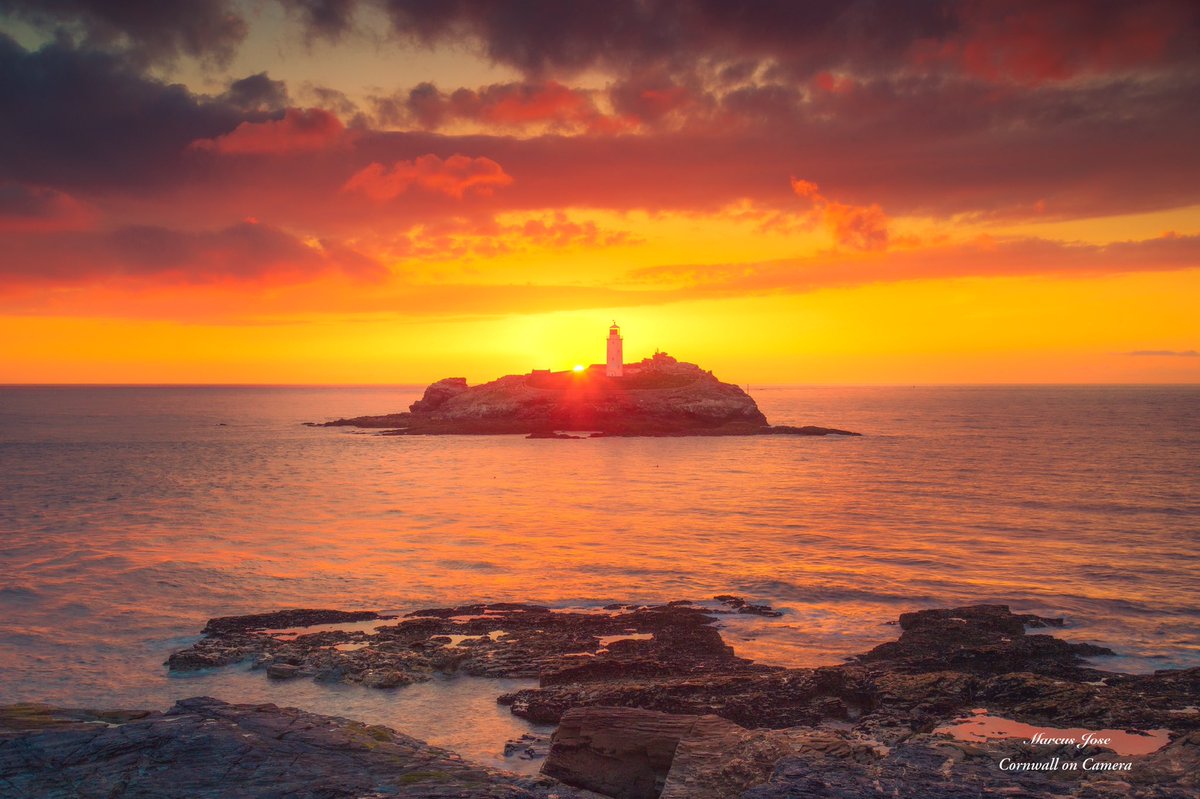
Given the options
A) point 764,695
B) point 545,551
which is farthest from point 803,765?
point 545,551

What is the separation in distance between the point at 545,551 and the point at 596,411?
78.9 m

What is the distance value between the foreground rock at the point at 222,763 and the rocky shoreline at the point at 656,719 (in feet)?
0.10

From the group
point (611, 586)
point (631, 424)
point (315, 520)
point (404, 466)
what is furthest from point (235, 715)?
point (631, 424)

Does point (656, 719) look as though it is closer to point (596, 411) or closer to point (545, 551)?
point (545, 551)

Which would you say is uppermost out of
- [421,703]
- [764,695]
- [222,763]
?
[222,763]

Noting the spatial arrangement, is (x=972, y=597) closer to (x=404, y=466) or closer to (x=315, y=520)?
(x=315, y=520)

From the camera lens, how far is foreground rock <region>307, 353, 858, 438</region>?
106 metres

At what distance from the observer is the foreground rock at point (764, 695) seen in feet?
30.5

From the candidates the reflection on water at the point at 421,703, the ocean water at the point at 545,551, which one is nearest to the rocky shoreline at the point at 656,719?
the reflection on water at the point at 421,703

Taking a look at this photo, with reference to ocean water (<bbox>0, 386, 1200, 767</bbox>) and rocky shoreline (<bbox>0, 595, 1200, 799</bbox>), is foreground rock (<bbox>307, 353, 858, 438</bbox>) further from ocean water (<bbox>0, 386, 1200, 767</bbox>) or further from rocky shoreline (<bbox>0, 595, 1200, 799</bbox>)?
rocky shoreline (<bbox>0, 595, 1200, 799</bbox>)

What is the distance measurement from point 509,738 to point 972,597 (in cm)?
1584

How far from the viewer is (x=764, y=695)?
1447 centimetres

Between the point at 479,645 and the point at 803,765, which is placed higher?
the point at 803,765

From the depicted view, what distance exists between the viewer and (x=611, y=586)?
25250 millimetres
